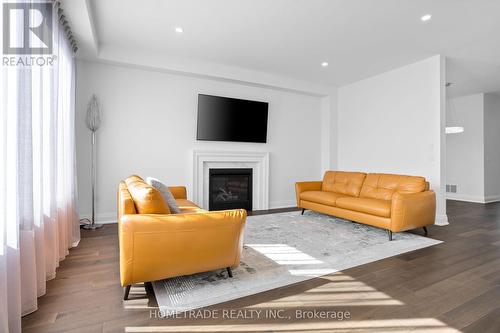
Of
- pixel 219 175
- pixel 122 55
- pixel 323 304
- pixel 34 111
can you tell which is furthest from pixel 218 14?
pixel 323 304

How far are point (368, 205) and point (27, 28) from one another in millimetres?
4051

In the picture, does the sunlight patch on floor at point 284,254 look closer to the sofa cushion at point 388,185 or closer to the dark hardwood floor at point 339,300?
the dark hardwood floor at point 339,300

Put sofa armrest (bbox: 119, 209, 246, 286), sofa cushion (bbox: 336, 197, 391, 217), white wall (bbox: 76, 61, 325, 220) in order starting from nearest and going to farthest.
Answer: sofa armrest (bbox: 119, 209, 246, 286)
sofa cushion (bbox: 336, 197, 391, 217)
white wall (bbox: 76, 61, 325, 220)

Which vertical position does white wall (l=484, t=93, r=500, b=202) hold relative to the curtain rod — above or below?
below

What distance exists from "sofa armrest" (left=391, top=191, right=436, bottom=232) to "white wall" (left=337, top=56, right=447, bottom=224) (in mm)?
891

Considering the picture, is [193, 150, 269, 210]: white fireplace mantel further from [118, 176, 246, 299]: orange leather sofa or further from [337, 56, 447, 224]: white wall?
[118, 176, 246, 299]: orange leather sofa

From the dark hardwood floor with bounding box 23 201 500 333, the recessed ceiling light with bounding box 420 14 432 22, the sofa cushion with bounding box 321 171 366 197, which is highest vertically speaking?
the recessed ceiling light with bounding box 420 14 432 22

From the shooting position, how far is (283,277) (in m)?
2.33

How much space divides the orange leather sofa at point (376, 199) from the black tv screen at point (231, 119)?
4.82ft

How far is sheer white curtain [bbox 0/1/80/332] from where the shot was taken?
156 centimetres

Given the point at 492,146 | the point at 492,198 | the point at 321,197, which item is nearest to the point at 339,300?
the point at 321,197

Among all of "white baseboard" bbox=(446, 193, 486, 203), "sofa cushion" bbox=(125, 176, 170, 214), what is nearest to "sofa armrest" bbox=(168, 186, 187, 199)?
"sofa cushion" bbox=(125, 176, 170, 214)

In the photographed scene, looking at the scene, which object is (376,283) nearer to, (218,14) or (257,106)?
(218,14)

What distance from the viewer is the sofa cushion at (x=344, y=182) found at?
460 centimetres
